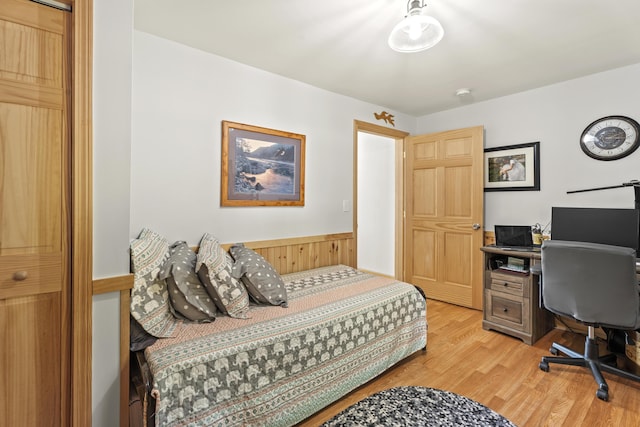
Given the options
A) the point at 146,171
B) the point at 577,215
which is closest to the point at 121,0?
the point at 146,171

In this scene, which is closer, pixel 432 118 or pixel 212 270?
pixel 212 270

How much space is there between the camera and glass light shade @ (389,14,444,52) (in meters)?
1.61

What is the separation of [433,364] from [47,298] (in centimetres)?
240

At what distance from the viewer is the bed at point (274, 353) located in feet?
4.47

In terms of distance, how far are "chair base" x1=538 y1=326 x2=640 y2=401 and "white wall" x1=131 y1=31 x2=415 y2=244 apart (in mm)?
2163

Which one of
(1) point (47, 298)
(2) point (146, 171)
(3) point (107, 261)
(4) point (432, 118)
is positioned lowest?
(1) point (47, 298)

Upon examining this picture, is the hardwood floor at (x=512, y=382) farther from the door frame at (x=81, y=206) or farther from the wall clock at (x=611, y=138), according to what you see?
the wall clock at (x=611, y=138)

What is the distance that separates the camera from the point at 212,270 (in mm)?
1763

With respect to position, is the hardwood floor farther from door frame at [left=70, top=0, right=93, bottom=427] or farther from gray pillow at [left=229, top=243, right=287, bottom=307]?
door frame at [left=70, top=0, right=93, bottom=427]

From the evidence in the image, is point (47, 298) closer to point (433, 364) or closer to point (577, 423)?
point (433, 364)

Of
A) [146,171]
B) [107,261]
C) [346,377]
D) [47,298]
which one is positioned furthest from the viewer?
[146,171]

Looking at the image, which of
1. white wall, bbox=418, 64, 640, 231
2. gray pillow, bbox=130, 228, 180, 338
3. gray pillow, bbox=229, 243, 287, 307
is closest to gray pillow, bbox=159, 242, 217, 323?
gray pillow, bbox=130, 228, 180, 338

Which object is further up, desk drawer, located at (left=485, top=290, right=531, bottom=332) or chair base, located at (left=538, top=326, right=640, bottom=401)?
desk drawer, located at (left=485, top=290, right=531, bottom=332)

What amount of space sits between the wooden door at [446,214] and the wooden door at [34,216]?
138 inches
